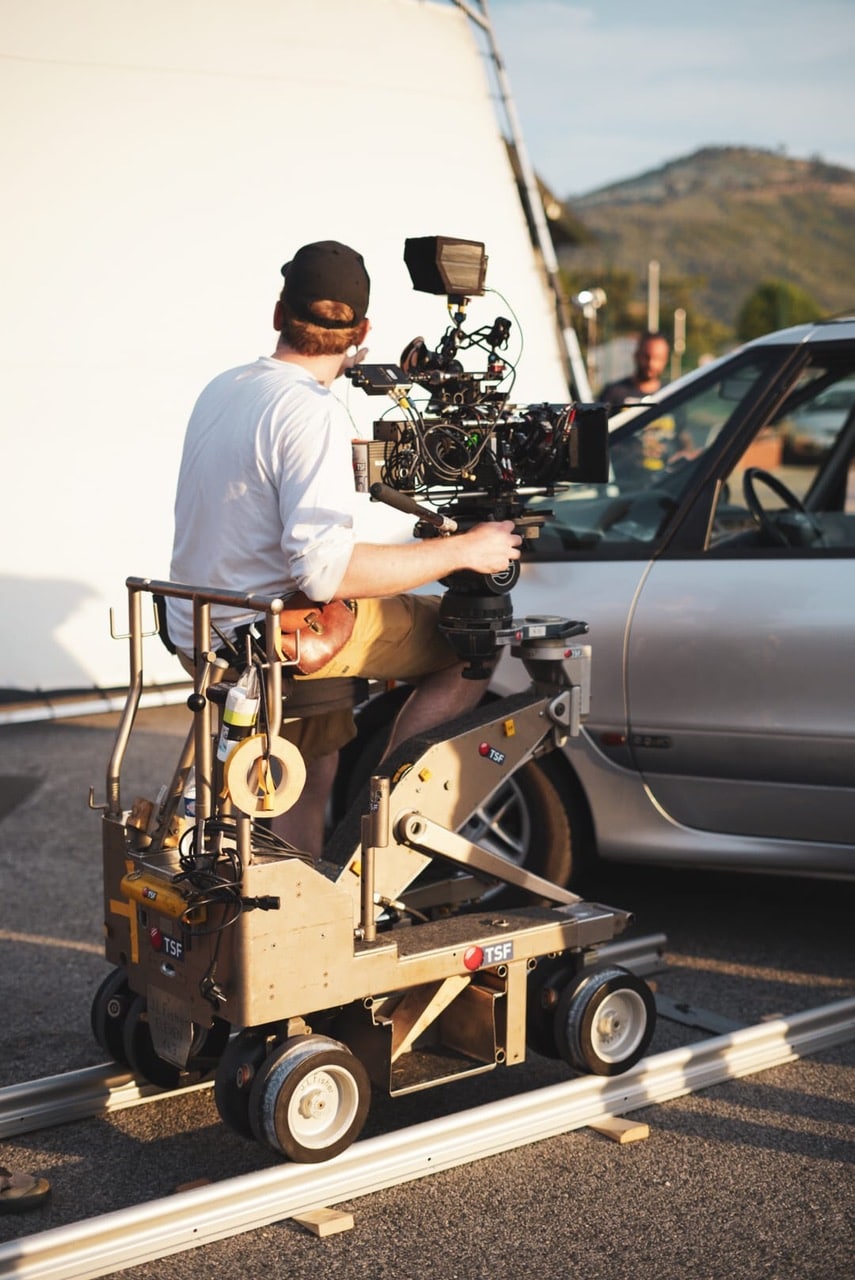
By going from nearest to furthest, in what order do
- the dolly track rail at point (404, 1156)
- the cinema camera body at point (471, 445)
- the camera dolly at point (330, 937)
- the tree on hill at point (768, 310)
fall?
the dolly track rail at point (404, 1156), the camera dolly at point (330, 937), the cinema camera body at point (471, 445), the tree on hill at point (768, 310)

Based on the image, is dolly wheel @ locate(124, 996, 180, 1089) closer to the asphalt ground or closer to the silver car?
the asphalt ground

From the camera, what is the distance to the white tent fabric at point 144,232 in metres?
8.43

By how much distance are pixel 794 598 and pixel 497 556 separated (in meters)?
1.41

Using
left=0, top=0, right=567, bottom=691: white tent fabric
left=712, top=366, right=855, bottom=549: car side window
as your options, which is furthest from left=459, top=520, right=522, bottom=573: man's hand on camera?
left=0, top=0, right=567, bottom=691: white tent fabric

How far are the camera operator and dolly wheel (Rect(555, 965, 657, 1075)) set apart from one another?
3.28 feet

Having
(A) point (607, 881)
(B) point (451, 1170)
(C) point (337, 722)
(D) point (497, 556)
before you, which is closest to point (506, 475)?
(D) point (497, 556)

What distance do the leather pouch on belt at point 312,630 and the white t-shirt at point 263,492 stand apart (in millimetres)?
60

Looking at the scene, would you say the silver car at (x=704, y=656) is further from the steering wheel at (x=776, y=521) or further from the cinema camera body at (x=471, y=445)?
the cinema camera body at (x=471, y=445)

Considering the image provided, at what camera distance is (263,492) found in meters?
3.77

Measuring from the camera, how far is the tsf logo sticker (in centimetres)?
388

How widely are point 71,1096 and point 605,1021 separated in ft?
4.75

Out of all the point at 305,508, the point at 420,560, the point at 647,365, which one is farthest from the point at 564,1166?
the point at 647,365

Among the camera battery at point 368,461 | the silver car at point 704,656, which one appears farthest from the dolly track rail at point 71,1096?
the camera battery at point 368,461

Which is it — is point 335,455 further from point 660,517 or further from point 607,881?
point 607,881
